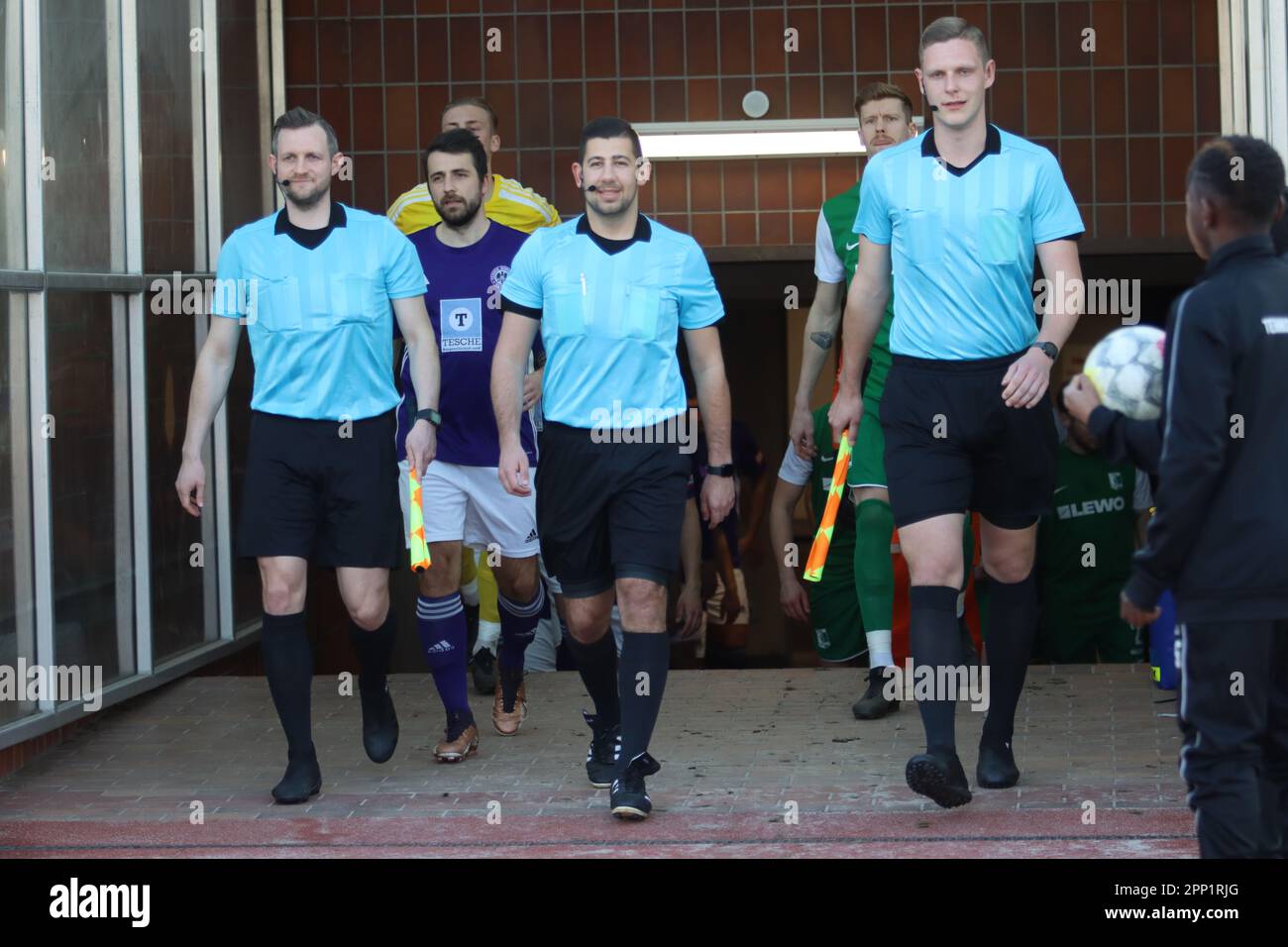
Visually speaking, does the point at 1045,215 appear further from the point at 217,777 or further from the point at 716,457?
the point at 217,777

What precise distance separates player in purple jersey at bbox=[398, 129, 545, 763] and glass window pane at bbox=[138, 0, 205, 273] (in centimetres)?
139

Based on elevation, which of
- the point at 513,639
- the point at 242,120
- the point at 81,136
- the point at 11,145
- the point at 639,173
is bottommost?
the point at 513,639

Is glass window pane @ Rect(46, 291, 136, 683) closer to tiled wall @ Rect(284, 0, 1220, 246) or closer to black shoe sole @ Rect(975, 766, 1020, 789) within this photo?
tiled wall @ Rect(284, 0, 1220, 246)

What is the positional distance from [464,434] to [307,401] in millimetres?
951

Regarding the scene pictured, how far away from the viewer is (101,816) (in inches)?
221

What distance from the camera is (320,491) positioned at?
5797 mm

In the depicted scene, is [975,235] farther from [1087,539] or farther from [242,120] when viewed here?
[242,120]

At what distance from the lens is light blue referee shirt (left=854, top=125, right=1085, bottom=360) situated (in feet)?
17.6

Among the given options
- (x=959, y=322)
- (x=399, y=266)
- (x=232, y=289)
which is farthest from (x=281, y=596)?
(x=959, y=322)

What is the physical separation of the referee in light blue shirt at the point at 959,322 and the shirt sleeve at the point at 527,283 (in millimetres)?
1006

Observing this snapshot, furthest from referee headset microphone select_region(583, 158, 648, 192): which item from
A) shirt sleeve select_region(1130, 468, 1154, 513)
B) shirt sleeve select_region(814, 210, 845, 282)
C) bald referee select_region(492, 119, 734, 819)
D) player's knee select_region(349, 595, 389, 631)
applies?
shirt sleeve select_region(1130, 468, 1154, 513)

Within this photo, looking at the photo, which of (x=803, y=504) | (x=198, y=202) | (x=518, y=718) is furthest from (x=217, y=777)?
(x=803, y=504)

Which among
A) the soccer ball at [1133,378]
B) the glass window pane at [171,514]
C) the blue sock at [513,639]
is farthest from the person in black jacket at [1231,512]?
the glass window pane at [171,514]

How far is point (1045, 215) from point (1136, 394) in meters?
1.34
